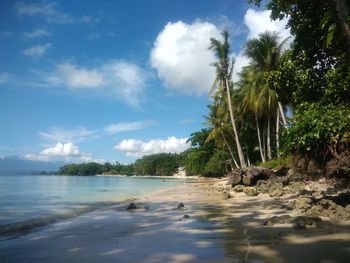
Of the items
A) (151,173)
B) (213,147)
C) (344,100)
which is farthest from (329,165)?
(151,173)

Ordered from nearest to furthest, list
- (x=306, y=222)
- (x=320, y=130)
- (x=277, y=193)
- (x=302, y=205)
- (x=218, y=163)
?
(x=306, y=222) < (x=320, y=130) < (x=302, y=205) < (x=277, y=193) < (x=218, y=163)

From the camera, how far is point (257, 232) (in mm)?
7387

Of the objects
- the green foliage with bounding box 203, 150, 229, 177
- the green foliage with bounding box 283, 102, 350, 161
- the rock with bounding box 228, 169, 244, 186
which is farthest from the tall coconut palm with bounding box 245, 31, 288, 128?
the green foliage with bounding box 203, 150, 229, 177

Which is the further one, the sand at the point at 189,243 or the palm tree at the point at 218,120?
the palm tree at the point at 218,120

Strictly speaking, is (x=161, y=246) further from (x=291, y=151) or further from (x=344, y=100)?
(x=344, y=100)

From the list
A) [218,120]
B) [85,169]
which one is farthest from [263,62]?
[85,169]

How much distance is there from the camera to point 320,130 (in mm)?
8555

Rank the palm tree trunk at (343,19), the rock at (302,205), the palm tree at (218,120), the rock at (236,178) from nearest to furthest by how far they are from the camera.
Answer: the palm tree trunk at (343,19) → the rock at (302,205) → the rock at (236,178) → the palm tree at (218,120)

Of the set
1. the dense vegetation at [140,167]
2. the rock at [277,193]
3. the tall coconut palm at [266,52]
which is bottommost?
the rock at [277,193]

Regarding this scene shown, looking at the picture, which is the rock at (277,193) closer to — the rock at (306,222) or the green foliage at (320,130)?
the green foliage at (320,130)

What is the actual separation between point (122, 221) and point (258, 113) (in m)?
24.3

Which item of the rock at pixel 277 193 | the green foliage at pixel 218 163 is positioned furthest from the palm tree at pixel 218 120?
the rock at pixel 277 193

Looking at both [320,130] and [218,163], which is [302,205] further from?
[218,163]

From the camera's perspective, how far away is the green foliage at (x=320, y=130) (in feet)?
27.6
